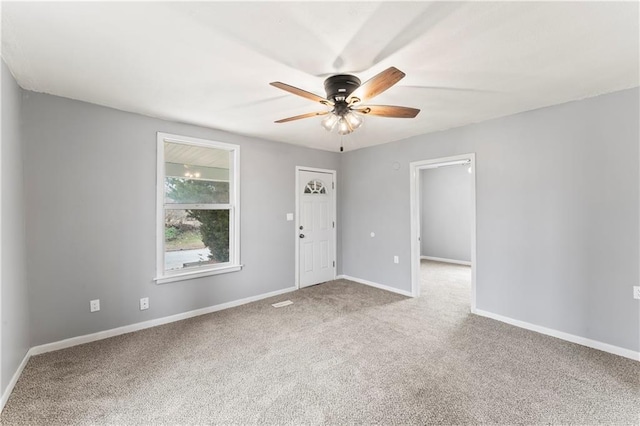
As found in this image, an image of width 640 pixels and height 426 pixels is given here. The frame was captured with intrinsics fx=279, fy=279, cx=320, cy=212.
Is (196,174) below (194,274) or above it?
above

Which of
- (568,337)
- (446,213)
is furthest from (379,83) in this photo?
(446,213)

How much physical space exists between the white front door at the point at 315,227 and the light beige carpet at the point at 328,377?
1472mm

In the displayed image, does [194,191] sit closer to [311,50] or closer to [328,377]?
[311,50]

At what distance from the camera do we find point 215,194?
3.78m

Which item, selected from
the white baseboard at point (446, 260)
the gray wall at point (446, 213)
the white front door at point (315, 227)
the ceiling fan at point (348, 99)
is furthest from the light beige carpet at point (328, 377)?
the gray wall at point (446, 213)

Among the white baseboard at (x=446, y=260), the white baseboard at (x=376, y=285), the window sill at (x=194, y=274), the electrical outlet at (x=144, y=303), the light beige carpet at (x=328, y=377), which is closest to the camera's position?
the light beige carpet at (x=328, y=377)

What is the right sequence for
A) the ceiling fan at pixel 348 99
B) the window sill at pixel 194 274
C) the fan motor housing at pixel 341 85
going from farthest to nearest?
the window sill at pixel 194 274
the fan motor housing at pixel 341 85
the ceiling fan at pixel 348 99

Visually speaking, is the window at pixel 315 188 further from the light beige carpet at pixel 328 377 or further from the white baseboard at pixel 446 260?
the white baseboard at pixel 446 260

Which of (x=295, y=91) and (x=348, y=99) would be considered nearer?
(x=295, y=91)

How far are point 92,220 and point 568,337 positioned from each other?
4963 mm

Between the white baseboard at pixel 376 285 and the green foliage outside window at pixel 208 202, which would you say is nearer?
the green foliage outside window at pixel 208 202

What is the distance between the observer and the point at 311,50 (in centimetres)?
186

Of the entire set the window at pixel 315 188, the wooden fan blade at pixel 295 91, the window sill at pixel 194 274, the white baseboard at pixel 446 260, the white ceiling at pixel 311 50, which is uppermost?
the white ceiling at pixel 311 50

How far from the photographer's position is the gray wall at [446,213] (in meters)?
6.65
